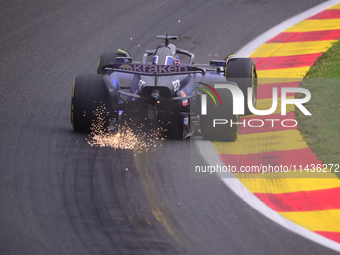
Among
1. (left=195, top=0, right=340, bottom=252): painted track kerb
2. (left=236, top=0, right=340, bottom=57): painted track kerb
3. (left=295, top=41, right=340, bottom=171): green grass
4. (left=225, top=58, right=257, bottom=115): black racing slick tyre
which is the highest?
(left=236, top=0, right=340, bottom=57): painted track kerb

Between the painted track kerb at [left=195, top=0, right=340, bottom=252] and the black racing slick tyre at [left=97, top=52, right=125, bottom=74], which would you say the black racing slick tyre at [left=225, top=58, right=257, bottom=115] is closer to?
the painted track kerb at [left=195, top=0, right=340, bottom=252]

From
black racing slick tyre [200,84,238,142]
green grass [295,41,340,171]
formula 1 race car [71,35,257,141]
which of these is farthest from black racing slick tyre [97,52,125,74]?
green grass [295,41,340,171]

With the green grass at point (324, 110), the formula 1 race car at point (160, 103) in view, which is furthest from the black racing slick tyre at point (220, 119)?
the green grass at point (324, 110)

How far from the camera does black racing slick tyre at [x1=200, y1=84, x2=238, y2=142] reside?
8195 millimetres

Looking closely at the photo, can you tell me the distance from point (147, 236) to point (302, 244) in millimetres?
1601

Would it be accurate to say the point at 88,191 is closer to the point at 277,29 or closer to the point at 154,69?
the point at 154,69

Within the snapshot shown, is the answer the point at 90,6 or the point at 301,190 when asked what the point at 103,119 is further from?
the point at 90,6

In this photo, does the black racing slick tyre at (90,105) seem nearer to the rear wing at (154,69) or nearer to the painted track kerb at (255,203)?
the rear wing at (154,69)

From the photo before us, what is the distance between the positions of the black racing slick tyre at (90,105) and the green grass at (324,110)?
313cm

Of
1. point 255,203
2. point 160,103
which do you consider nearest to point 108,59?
point 160,103

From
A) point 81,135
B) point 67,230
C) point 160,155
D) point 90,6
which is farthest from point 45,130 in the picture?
point 90,6

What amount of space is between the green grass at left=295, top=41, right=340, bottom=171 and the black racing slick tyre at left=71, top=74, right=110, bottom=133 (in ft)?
10.3

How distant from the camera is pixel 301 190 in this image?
703cm

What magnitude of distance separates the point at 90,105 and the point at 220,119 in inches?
76.5
